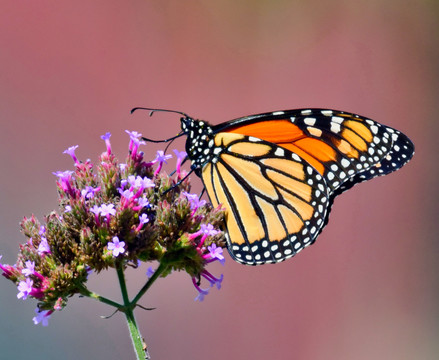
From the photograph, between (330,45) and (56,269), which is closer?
(56,269)

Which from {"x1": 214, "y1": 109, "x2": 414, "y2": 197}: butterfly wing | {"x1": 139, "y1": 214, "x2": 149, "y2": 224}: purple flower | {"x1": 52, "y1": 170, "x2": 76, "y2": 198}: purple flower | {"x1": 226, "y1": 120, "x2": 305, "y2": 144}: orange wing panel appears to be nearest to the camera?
{"x1": 139, "y1": 214, "x2": 149, "y2": 224}: purple flower

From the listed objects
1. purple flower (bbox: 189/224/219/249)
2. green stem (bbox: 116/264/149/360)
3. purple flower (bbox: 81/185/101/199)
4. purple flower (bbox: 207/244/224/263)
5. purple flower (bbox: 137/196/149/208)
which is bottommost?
green stem (bbox: 116/264/149/360)

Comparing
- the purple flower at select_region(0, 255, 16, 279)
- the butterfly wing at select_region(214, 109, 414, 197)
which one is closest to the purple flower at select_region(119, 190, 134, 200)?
the purple flower at select_region(0, 255, 16, 279)

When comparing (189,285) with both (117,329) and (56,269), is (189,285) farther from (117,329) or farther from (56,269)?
(56,269)

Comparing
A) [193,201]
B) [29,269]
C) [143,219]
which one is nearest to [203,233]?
[193,201]

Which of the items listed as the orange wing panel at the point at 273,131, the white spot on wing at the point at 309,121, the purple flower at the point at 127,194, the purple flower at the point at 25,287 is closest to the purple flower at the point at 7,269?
the purple flower at the point at 25,287

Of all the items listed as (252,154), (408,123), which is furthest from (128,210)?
(408,123)

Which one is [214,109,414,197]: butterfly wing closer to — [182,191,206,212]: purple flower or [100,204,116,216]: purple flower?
[182,191,206,212]: purple flower
